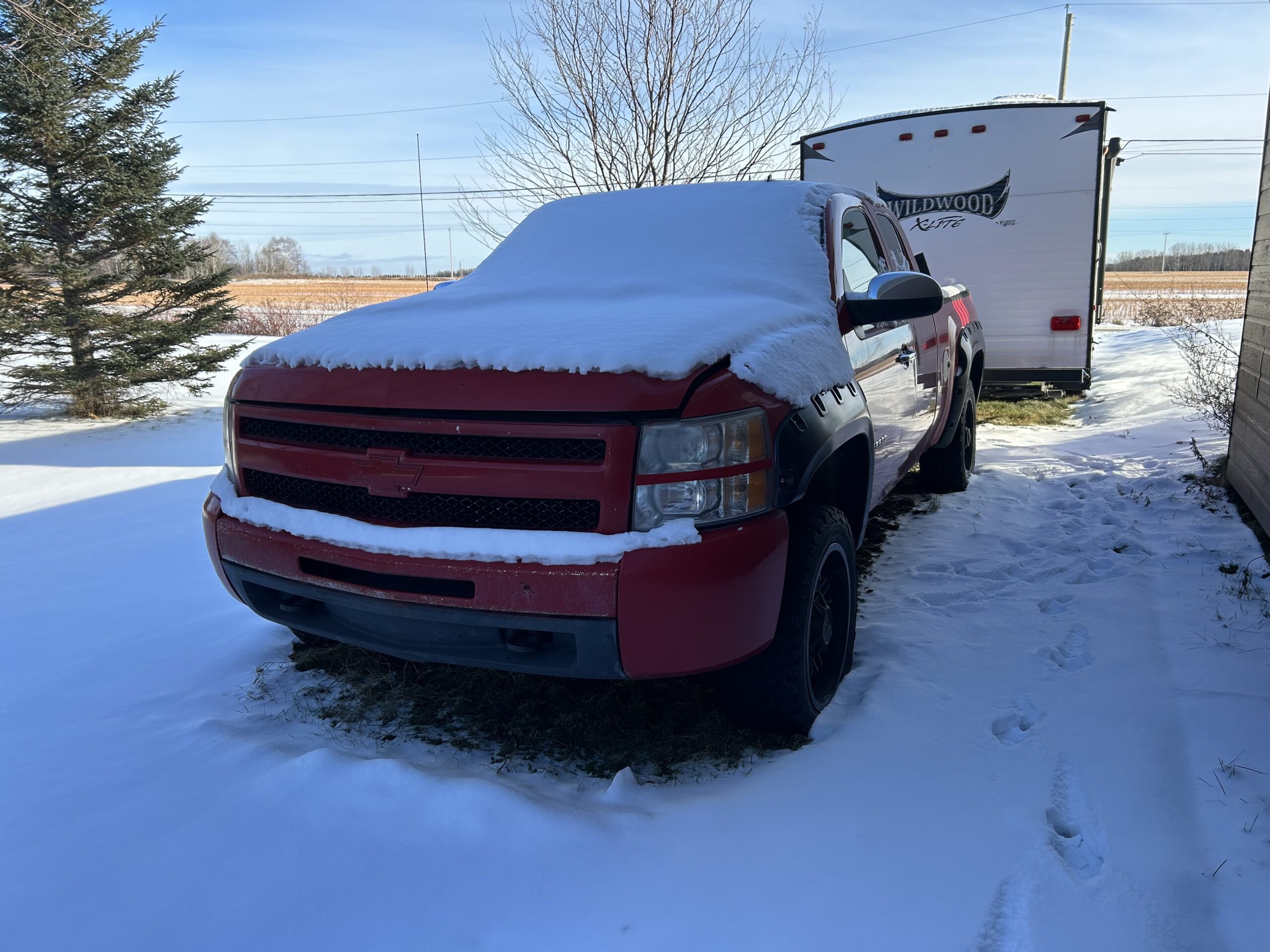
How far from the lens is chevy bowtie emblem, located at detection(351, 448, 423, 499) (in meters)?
2.19

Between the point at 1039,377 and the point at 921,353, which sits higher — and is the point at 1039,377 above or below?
below

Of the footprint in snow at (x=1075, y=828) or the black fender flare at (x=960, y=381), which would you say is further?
the black fender flare at (x=960, y=381)

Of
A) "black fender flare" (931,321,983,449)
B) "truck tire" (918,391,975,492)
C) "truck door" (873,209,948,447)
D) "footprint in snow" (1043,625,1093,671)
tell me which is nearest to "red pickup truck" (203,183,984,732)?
"footprint in snow" (1043,625,1093,671)

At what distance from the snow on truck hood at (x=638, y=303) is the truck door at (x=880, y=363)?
217 millimetres

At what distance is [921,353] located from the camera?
419 cm

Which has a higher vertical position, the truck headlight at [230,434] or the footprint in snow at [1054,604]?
the truck headlight at [230,434]

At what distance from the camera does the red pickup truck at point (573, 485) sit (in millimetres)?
A: 2035

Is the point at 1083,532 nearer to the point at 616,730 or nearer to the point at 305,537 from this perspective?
the point at 616,730

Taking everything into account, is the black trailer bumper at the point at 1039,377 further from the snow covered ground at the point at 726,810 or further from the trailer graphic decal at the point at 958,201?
the snow covered ground at the point at 726,810

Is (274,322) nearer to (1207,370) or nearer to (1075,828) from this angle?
(1207,370)

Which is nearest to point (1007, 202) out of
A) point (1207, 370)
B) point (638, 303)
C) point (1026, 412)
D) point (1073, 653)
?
point (1026, 412)

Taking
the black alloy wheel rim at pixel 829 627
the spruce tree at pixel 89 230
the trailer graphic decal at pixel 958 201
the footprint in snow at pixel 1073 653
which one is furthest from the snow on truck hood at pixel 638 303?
the spruce tree at pixel 89 230

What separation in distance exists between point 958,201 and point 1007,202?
1.54 feet

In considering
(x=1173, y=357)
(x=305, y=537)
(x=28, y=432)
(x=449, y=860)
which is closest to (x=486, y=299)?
(x=305, y=537)
